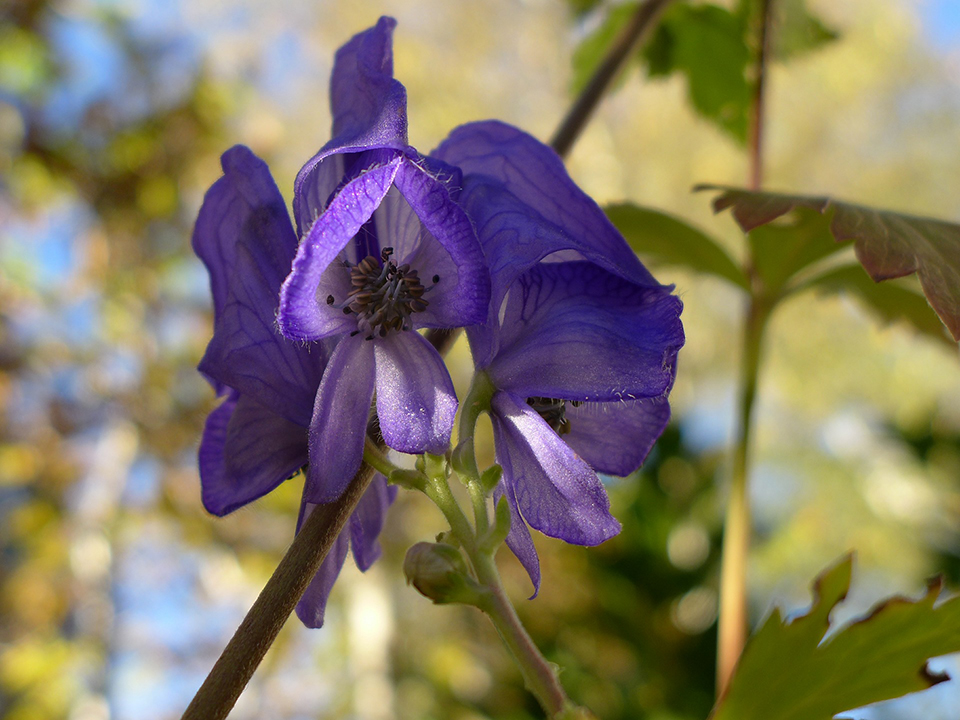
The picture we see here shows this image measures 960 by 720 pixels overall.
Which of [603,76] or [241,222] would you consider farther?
[603,76]

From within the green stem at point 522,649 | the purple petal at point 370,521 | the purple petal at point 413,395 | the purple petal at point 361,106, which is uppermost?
the purple petal at point 361,106

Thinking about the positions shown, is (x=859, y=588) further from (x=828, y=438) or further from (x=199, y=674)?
(x=199, y=674)

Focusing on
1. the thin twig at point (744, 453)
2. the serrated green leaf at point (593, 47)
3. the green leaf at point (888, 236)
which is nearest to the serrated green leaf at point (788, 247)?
the thin twig at point (744, 453)

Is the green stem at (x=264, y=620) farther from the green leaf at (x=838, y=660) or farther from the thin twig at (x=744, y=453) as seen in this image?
the thin twig at (x=744, y=453)

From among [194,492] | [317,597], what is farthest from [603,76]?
[194,492]

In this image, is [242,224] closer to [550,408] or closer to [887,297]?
[550,408]

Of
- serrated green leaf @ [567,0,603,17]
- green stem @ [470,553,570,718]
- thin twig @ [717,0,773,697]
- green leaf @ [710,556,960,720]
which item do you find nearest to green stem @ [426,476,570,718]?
green stem @ [470,553,570,718]

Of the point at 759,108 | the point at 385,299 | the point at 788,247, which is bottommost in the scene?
the point at 385,299

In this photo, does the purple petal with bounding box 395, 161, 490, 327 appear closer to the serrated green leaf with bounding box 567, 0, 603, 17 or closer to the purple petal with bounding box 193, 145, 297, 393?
the purple petal with bounding box 193, 145, 297, 393
